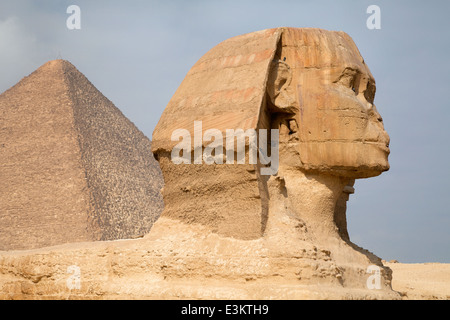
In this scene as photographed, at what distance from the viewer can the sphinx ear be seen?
19.4 feet

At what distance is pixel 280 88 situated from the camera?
5996 mm

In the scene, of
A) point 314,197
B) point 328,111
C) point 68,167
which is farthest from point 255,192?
point 68,167

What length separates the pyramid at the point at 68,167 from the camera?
3602 inches

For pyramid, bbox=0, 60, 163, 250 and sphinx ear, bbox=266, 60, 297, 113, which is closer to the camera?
sphinx ear, bbox=266, 60, 297, 113

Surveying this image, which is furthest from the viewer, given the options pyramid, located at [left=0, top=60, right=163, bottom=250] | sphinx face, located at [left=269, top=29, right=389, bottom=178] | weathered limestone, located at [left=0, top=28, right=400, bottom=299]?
pyramid, located at [left=0, top=60, right=163, bottom=250]

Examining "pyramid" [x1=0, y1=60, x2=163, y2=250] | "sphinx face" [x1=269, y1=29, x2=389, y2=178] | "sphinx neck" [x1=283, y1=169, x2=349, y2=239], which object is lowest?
"sphinx neck" [x1=283, y1=169, x2=349, y2=239]

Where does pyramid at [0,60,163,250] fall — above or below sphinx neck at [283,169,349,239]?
above

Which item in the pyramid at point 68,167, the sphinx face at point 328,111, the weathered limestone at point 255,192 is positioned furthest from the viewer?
the pyramid at point 68,167

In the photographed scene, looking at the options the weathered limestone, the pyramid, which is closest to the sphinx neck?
the weathered limestone

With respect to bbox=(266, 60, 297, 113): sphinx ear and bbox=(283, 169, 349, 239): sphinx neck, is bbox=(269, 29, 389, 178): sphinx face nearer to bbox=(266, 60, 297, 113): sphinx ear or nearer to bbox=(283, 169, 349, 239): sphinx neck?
bbox=(266, 60, 297, 113): sphinx ear

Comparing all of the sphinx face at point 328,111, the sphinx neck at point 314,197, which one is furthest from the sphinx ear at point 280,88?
the sphinx neck at point 314,197

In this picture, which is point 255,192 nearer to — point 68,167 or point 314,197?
point 314,197

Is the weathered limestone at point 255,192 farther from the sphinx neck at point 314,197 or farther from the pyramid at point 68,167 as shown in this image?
the pyramid at point 68,167

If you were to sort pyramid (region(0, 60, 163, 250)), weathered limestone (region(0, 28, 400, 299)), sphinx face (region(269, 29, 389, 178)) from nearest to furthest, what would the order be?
weathered limestone (region(0, 28, 400, 299)), sphinx face (region(269, 29, 389, 178)), pyramid (region(0, 60, 163, 250))
